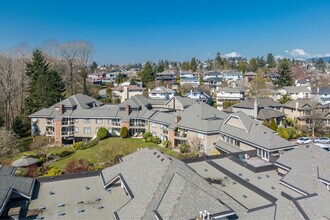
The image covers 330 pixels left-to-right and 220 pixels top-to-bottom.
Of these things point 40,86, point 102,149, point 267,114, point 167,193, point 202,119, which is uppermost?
point 40,86

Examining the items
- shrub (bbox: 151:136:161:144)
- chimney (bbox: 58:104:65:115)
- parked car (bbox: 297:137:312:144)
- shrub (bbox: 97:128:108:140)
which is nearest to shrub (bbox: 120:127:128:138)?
shrub (bbox: 97:128:108:140)

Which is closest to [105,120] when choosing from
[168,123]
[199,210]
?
[168,123]

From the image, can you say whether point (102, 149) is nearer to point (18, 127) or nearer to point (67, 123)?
point (67, 123)

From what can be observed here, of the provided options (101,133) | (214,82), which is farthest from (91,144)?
(214,82)

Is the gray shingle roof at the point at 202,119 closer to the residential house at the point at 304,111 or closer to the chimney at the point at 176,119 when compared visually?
the chimney at the point at 176,119

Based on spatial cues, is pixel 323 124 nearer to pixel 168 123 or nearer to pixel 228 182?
pixel 168 123

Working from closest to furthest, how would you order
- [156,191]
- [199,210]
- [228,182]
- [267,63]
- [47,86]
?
[199,210] → [156,191] → [228,182] → [47,86] → [267,63]
